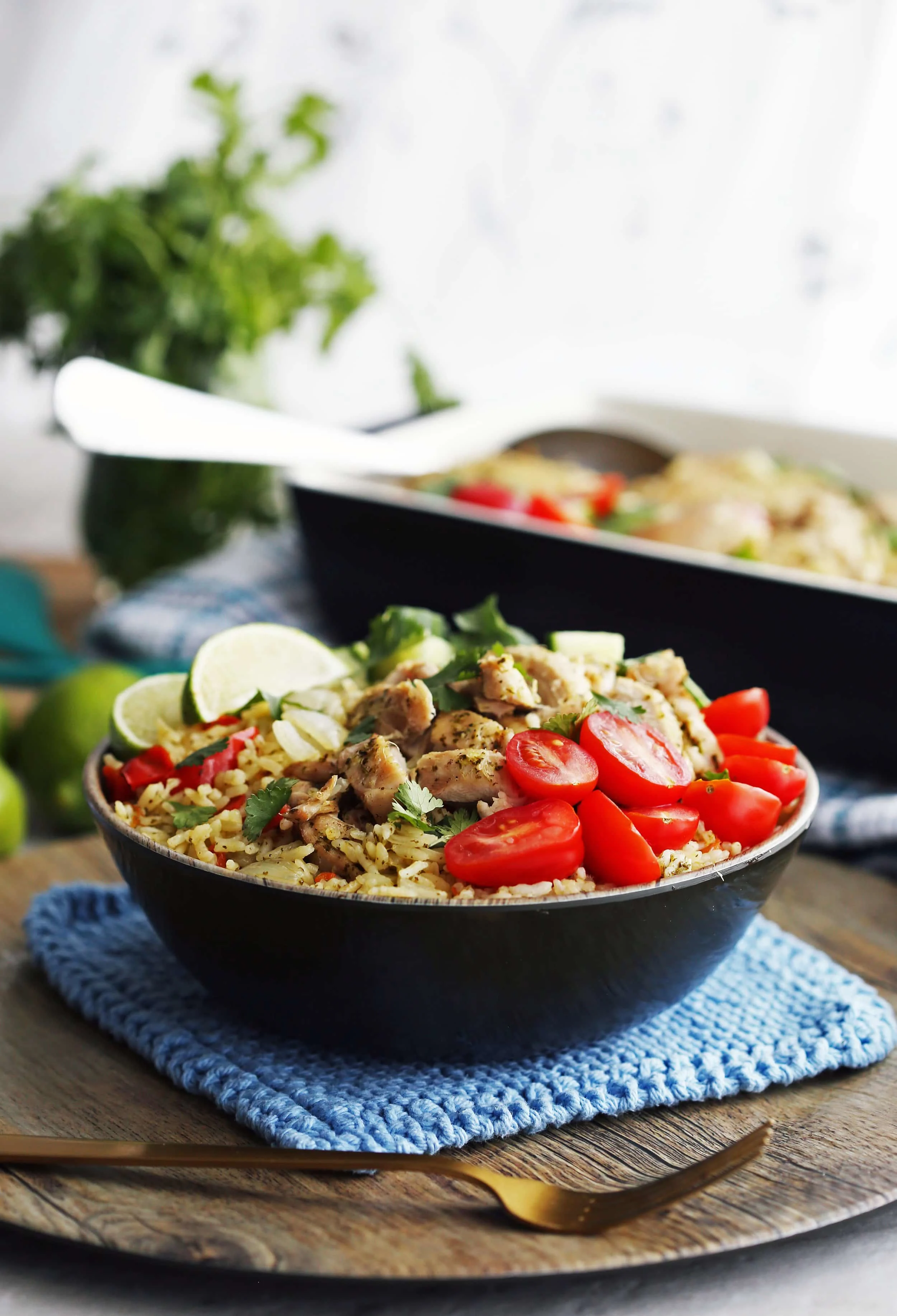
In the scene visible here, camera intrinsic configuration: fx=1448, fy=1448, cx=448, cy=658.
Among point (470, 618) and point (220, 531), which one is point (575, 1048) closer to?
point (470, 618)

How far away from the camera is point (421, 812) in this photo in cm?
155

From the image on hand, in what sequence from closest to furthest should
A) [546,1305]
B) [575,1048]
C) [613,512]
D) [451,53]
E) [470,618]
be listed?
[546,1305]
[575,1048]
[470,618]
[613,512]
[451,53]

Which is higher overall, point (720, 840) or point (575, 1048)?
point (720, 840)

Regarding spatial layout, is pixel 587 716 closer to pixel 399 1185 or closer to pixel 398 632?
pixel 398 632

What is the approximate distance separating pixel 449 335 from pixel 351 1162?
4113mm

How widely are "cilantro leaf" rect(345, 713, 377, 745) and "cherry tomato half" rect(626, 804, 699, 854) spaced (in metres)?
0.32

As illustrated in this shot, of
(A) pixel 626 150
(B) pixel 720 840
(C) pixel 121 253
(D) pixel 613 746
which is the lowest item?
(B) pixel 720 840

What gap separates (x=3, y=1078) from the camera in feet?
5.38

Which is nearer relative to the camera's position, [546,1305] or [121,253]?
[546,1305]

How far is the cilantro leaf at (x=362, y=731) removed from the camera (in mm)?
1691

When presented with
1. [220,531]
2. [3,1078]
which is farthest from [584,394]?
[3,1078]

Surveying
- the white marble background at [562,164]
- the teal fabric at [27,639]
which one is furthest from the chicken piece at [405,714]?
the white marble background at [562,164]

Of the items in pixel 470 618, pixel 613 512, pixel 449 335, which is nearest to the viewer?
pixel 470 618

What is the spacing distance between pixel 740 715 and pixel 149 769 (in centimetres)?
76
